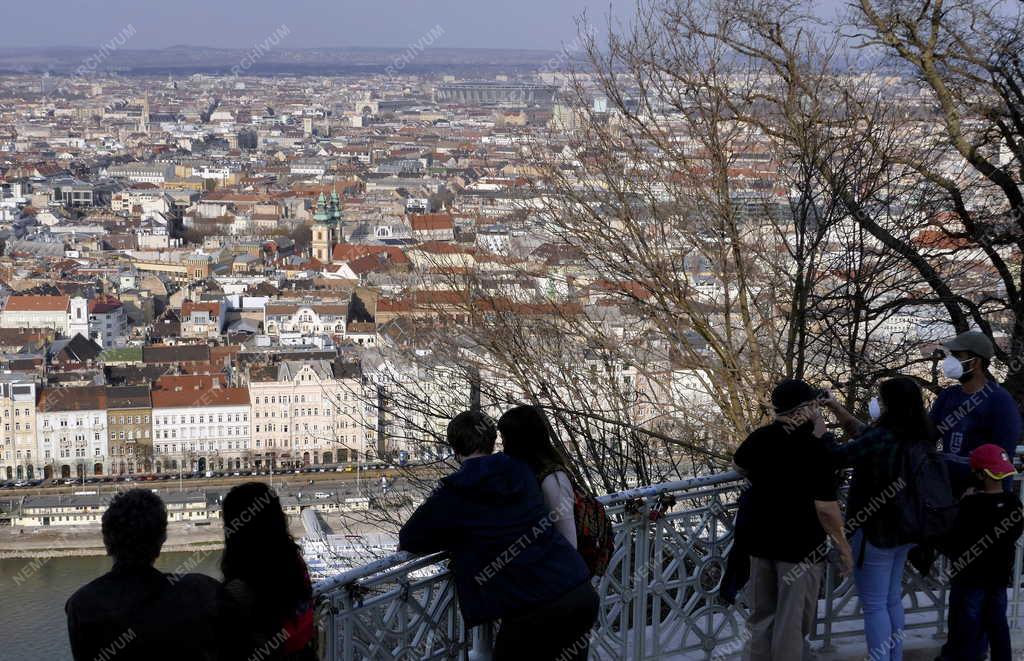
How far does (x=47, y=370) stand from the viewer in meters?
20.3

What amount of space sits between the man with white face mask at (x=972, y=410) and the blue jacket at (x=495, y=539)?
0.64 m

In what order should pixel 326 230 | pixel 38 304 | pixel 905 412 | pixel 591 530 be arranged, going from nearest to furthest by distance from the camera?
1. pixel 591 530
2. pixel 905 412
3. pixel 38 304
4. pixel 326 230

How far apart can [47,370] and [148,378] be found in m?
1.44

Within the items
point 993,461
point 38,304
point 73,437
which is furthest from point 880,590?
point 38,304

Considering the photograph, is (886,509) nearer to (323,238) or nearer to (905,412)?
(905,412)

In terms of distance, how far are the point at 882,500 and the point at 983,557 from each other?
20 centimetres

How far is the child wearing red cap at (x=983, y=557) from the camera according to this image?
1922mm

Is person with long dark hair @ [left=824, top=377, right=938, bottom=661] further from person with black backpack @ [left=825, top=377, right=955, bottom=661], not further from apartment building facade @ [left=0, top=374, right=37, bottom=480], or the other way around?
apartment building facade @ [left=0, top=374, right=37, bottom=480]

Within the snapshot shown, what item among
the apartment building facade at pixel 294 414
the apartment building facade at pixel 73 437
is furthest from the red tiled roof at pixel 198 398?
the apartment building facade at pixel 73 437

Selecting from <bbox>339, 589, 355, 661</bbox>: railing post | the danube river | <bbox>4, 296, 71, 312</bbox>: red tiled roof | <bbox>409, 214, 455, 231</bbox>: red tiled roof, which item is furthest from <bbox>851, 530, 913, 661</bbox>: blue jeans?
<bbox>4, 296, 71, 312</bbox>: red tiled roof

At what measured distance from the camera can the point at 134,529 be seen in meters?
1.40

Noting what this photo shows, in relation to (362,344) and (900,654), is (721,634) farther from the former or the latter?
(362,344)

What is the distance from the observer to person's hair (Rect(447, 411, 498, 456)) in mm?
1613

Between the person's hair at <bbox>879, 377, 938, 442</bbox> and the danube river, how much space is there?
286 inches
